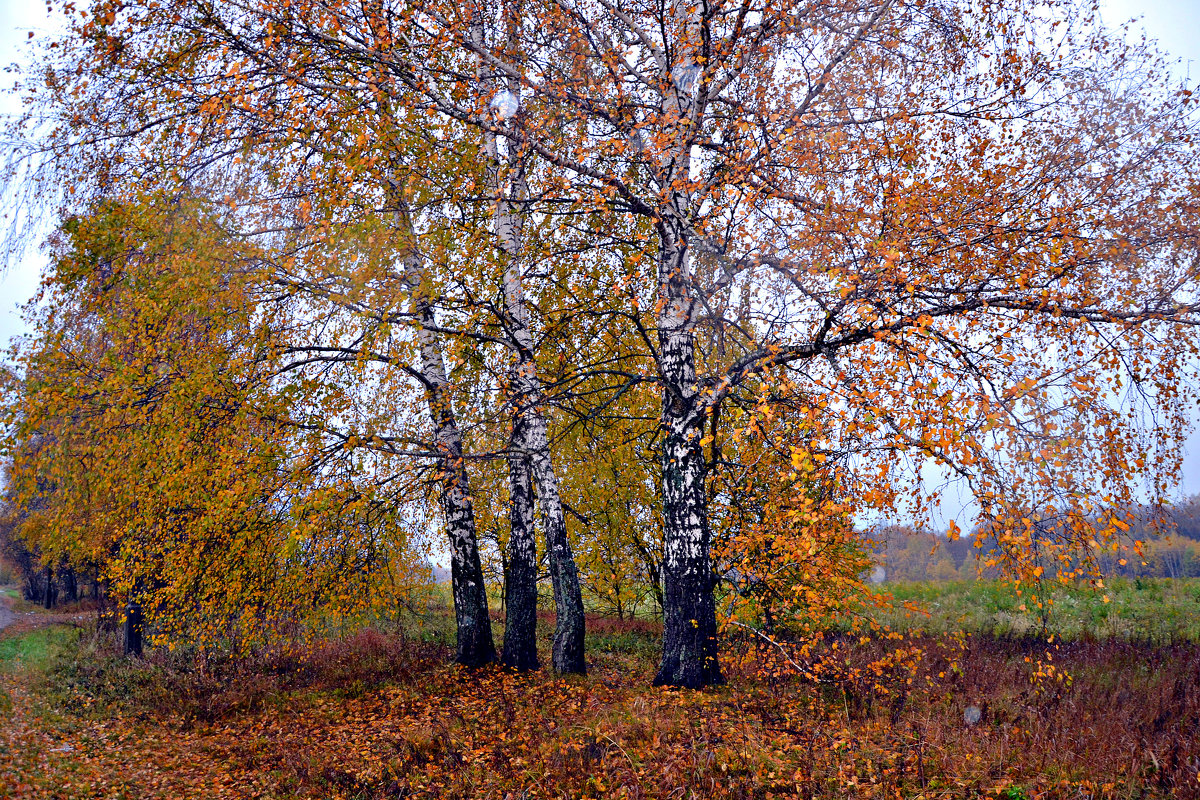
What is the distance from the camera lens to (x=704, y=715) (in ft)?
20.4

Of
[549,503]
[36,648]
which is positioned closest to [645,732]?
[549,503]

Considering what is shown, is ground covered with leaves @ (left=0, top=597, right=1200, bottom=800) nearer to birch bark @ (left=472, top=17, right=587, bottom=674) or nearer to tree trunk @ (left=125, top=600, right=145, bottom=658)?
birch bark @ (left=472, top=17, right=587, bottom=674)

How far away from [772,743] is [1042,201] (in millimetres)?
6709

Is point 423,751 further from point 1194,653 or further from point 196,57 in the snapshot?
point 1194,653

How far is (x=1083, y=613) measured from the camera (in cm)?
1453

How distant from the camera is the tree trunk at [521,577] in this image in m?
9.70

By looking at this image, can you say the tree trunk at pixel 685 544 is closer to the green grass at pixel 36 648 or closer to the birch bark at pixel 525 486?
the birch bark at pixel 525 486

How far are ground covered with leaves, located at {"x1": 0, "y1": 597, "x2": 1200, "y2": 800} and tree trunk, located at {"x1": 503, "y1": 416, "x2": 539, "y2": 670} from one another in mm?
468

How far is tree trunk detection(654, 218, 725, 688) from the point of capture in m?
7.34

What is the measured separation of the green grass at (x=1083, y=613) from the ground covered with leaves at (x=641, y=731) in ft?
4.51

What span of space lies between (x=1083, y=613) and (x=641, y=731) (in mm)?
14152

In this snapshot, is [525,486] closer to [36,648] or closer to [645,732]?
[645,732]

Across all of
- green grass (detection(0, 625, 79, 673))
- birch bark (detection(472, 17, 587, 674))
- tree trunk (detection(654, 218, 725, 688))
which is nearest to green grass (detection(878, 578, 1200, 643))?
tree trunk (detection(654, 218, 725, 688))

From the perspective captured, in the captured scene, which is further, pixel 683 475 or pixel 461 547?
pixel 461 547
